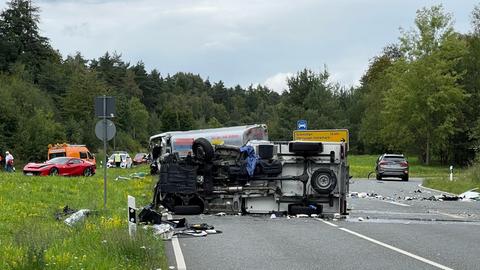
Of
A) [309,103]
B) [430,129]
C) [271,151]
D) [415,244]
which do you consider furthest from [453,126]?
[415,244]

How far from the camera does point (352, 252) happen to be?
10.9 m

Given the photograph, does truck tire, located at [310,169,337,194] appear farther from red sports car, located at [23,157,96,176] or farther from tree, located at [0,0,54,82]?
tree, located at [0,0,54,82]

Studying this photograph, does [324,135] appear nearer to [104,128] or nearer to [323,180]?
[323,180]

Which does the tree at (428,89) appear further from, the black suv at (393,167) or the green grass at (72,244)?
the green grass at (72,244)

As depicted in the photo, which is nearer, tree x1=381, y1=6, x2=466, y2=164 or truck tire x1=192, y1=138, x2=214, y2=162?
truck tire x1=192, y1=138, x2=214, y2=162

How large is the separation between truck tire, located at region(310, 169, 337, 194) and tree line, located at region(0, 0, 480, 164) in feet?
132

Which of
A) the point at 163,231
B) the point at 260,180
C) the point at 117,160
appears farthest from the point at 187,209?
the point at 117,160

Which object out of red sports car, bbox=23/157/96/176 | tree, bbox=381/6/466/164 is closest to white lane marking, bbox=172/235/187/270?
red sports car, bbox=23/157/96/176

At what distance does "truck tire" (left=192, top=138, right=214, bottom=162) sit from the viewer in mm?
17156

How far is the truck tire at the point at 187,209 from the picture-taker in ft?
55.8

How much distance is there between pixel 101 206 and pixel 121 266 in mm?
10733

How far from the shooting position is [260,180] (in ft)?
56.3

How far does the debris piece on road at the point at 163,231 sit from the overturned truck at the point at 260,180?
11.1 ft

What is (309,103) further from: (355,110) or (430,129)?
(355,110)
